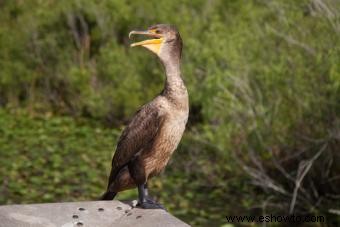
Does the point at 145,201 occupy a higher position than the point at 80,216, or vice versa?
the point at 80,216

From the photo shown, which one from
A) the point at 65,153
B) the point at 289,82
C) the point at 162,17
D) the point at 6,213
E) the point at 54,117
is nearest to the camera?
the point at 6,213

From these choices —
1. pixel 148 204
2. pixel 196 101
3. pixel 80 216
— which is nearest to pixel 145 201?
pixel 148 204

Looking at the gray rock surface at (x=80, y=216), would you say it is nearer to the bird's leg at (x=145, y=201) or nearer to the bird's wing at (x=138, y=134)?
the bird's leg at (x=145, y=201)

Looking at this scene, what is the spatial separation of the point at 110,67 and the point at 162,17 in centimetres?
107

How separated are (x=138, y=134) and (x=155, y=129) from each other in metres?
0.15

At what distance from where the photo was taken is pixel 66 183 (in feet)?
28.2

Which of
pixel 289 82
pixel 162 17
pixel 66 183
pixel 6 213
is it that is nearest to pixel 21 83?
pixel 162 17

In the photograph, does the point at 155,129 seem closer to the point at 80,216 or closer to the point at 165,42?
the point at 165,42

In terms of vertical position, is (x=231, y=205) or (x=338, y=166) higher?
(x=338, y=166)

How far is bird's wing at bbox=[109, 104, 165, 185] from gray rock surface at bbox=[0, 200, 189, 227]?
Result: 0.70 m

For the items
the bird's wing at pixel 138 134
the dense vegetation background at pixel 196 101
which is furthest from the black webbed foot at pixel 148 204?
the dense vegetation background at pixel 196 101

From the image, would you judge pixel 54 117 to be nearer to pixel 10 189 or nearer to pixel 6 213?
pixel 10 189

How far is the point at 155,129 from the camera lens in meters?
4.12

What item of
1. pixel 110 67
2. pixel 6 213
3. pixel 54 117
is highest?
pixel 6 213
